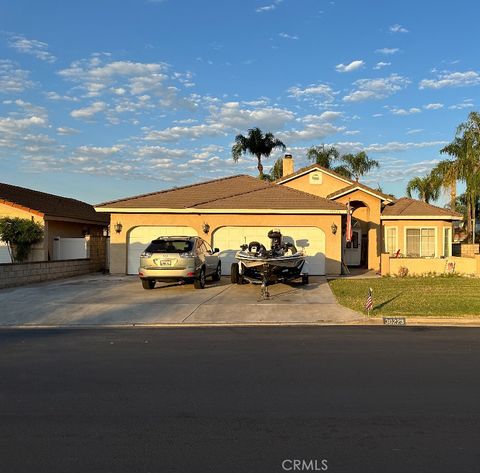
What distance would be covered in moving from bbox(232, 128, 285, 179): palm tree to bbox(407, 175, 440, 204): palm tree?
471 inches

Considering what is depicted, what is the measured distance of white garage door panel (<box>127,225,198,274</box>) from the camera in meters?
23.2

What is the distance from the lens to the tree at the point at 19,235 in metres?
23.2

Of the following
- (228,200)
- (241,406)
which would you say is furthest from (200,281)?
(241,406)

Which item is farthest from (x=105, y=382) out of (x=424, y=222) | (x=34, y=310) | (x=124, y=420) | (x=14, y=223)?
(x=424, y=222)

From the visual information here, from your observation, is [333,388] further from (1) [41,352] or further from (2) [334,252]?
(2) [334,252]

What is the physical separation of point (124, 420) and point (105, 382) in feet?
5.11

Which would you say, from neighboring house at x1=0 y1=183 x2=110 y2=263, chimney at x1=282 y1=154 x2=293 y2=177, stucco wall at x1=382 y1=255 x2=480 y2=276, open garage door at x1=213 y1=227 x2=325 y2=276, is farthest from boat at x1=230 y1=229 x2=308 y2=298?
chimney at x1=282 y1=154 x2=293 y2=177

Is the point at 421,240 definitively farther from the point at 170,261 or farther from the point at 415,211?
the point at 170,261

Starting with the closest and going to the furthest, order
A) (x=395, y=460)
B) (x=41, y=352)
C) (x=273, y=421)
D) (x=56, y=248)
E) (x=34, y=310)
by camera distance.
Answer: (x=395, y=460), (x=273, y=421), (x=41, y=352), (x=34, y=310), (x=56, y=248)

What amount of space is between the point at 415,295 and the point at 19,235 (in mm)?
17030

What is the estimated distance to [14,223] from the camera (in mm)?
23375

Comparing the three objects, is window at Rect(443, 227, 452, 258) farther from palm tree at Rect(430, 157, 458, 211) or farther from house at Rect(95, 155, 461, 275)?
palm tree at Rect(430, 157, 458, 211)

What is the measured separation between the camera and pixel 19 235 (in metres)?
23.4

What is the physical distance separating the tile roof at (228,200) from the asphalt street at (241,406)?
536 inches
